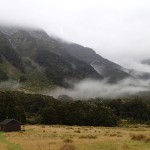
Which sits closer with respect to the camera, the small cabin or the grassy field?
the grassy field

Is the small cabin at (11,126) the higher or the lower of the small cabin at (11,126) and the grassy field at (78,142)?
the higher

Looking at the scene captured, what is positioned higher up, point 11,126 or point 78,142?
point 11,126

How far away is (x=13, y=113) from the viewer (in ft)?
363

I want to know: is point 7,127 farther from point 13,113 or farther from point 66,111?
point 66,111

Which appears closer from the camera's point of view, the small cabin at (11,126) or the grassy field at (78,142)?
the grassy field at (78,142)

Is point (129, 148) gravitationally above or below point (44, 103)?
below

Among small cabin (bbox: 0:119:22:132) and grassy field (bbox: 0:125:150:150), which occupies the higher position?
small cabin (bbox: 0:119:22:132)

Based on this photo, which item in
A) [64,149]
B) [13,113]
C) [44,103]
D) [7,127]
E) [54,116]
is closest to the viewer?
[64,149]

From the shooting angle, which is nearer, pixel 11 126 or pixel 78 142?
pixel 78 142

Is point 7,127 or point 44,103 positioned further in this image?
point 44,103

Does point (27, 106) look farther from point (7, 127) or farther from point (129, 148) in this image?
point (129, 148)

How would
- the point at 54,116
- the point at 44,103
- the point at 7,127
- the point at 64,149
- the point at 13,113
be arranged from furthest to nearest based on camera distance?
1. the point at 44,103
2. the point at 54,116
3. the point at 13,113
4. the point at 7,127
5. the point at 64,149

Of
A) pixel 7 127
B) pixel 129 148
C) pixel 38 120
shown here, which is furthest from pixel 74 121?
pixel 129 148

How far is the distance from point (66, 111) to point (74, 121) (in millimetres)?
4409
